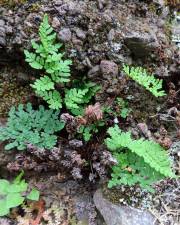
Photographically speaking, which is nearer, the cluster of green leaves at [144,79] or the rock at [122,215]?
the rock at [122,215]

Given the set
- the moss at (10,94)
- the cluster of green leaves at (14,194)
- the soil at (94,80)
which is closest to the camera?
the cluster of green leaves at (14,194)

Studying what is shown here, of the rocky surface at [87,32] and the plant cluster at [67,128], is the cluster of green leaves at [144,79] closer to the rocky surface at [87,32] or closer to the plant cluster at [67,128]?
the plant cluster at [67,128]

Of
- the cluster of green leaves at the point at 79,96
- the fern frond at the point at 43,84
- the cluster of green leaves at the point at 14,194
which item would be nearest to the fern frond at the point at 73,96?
the cluster of green leaves at the point at 79,96

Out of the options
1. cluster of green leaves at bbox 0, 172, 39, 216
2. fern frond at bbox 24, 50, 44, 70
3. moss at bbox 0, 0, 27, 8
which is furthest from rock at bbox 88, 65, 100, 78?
cluster of green leaves at bbox 0, 172, 39, 216

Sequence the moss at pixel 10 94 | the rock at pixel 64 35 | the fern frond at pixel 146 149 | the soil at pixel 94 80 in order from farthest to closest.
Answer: the moss at pixel 10 94
the rock at pixel 64 35
the soil at pixel 94 80
the fern frond at pixel 146 149

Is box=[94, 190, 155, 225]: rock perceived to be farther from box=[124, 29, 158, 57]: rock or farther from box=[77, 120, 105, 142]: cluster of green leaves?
box=[124, 29, 158, 57]: rock

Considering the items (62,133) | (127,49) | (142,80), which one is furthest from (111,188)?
(127,49)
